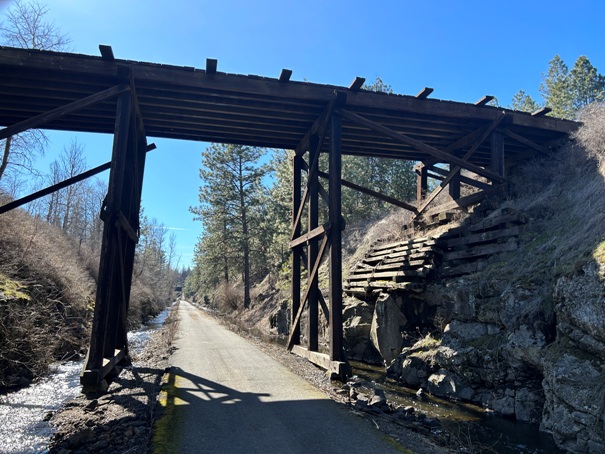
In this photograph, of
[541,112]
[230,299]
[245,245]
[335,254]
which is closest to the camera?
[335,254]

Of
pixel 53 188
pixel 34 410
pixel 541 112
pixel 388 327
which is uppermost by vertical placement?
pixel 541 112

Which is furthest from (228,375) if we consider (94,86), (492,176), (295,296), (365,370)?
(492,176)

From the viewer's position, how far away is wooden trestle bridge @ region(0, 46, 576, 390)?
748 centimetres

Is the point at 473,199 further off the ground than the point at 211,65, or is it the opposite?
the point at 211,65

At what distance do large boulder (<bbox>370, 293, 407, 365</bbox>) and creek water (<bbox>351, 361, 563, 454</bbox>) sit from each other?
5.69 ft

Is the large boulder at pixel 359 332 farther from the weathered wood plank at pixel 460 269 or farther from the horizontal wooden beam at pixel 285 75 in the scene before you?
the horizontal wooden beam at pixel 285 75

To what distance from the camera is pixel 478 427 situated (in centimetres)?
665

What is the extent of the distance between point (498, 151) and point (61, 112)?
10.9 metres

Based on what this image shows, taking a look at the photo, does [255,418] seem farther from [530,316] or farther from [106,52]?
[106,52]

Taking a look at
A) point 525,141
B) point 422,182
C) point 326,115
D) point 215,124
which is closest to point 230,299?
point 422,182

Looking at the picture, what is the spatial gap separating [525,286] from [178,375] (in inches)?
288

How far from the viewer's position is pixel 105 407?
6168 mm

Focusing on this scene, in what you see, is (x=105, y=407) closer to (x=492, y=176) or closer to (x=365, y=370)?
(x=365, y=370)

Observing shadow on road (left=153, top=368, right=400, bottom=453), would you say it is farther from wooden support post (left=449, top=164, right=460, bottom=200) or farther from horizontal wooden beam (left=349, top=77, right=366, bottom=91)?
wooden support post (left=449, top=164, right=460, bottom=200)
